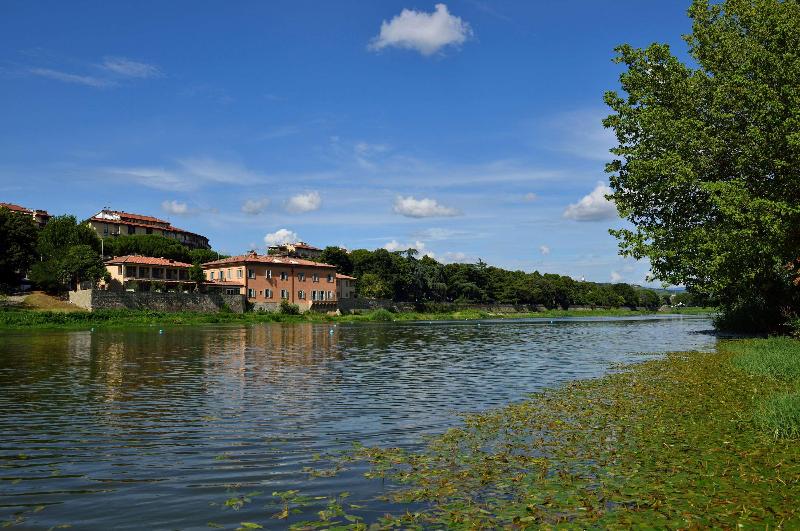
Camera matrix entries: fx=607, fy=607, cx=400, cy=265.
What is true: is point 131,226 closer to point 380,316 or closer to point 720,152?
point 380,316

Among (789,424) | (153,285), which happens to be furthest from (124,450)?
(153,285)

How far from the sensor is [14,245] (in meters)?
101

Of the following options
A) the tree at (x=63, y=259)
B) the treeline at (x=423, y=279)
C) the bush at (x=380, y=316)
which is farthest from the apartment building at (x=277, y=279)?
the tree at (x=63, y=259)

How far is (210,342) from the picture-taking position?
2226 inches

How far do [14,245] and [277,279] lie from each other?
150 ft

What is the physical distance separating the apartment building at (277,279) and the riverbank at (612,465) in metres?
103

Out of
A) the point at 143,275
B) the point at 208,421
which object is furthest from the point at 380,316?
the point at 208,421

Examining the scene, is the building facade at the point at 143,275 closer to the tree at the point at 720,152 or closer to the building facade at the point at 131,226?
the building facade at the point at 131,226

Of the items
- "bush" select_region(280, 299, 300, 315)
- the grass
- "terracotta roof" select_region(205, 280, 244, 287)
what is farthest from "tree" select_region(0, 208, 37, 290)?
"bush" select_region(280, 299, 300, 315)

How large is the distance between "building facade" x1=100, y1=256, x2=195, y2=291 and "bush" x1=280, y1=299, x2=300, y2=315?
17.3 metres

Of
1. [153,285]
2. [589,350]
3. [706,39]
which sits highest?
[706,39]

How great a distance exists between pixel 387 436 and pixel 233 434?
14.0 feet

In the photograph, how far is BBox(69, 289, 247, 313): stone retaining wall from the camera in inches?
3629

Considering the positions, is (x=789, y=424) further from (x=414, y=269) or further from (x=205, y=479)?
(x=414, y=269)
